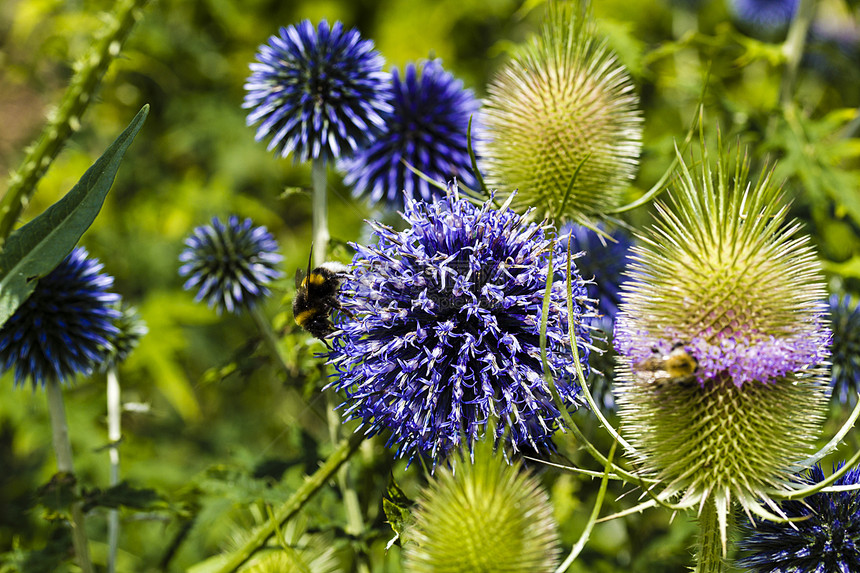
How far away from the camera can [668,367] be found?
1624 millimetres

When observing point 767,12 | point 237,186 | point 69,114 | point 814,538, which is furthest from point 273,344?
point 767,12

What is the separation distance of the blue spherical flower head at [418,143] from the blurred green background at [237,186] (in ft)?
0.68

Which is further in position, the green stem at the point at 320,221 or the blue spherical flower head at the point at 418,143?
the blue spherical flower head at the point at 418,143

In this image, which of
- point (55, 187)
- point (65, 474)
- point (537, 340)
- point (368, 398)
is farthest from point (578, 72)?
point (55, 187)

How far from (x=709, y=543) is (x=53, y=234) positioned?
6.21 feet

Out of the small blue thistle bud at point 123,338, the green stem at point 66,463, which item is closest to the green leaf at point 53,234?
the green stem at point 66,463

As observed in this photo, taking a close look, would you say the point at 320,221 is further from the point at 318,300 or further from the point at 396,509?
the point at 396,509

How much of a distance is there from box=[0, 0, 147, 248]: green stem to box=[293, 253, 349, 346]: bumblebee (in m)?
1.00

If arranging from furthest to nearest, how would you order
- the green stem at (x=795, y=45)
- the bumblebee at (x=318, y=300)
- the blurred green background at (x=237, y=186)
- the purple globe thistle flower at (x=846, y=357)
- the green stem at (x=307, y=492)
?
the green stem at (x=795, y=45) < the blurred green background at (x=237, y=186) < the purple globe thistle flower at (x=846, y=357) < the bumblebee at (x=318, y=300) < the green stem at (x=307, y=492)

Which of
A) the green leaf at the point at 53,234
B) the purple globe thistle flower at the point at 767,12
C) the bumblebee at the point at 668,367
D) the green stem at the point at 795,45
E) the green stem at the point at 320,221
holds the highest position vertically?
the purple globe thistle flower at the point at 767,12

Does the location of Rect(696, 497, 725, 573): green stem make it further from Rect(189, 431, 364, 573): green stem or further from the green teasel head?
Rect(189, 431, 364, 573): green stem

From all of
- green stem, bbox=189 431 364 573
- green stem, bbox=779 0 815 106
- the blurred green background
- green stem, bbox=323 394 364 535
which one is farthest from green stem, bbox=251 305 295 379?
green stem, bbox=779 0 815 106

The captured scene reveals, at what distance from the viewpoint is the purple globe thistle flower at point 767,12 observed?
16.8 feet

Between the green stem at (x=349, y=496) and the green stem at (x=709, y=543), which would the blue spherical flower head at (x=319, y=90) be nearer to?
the green stem at (x=349, y=496)
